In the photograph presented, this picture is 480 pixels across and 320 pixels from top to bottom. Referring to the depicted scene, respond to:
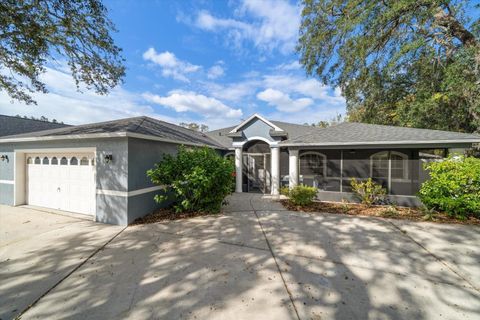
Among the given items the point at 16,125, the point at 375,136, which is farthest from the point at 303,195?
the point at 16,125

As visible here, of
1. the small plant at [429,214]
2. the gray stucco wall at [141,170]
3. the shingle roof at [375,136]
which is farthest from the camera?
the shingle roof at [375,136]

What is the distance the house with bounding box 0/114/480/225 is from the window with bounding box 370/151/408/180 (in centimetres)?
4

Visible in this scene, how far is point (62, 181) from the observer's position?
764cm

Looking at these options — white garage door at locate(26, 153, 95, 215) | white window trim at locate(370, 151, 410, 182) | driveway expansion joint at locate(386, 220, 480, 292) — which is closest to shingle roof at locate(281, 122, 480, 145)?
white window trim at locate(370, 151, 410, 182)

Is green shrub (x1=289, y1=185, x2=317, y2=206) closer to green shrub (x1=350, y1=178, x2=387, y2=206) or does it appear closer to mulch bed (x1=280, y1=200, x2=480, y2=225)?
mulch bed (x1=280, y1=200, x2=480, y2=225)

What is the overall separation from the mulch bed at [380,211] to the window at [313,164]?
174 centimetres

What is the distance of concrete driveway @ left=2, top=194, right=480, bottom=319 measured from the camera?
2.76 m

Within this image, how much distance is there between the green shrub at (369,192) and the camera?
8.39 metres

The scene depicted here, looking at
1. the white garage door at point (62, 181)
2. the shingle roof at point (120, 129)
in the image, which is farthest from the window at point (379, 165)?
the white garage door at point (62, 181)

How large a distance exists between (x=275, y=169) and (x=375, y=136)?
17.0 feet

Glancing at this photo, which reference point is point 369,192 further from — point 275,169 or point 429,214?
point 275,169

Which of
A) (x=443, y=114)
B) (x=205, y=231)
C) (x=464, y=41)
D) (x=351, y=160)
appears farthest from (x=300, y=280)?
(x=443, y=114)

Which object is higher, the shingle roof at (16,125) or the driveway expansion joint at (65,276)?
the shingle roof at (16,125)

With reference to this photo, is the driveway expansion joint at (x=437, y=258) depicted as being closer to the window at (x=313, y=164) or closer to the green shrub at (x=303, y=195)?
the green shrub at (x=303, y=195)
